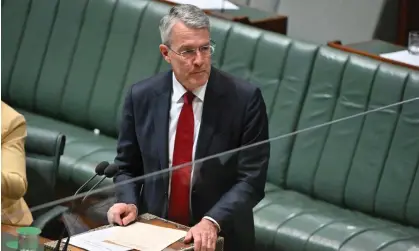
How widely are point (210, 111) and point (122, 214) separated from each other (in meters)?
0.42

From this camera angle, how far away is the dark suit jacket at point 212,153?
216 centimetres

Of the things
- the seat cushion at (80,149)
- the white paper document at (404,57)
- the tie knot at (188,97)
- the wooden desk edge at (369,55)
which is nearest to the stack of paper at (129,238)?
the tie knot at (188,97)

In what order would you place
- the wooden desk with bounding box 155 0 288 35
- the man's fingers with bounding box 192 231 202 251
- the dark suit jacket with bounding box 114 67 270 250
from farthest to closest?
the wooden desk with bounding box 155 0 288 35, the dark suit jacket with bounding box 114 67 270 250, the man's fingers with bounding box 192 231 202 251

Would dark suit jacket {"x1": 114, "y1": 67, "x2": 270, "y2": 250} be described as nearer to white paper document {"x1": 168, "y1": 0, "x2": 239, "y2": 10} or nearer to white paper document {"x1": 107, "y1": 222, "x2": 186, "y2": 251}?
white paper document {"x1": 107, "y1": 222, "x2": 186, "y2": 251}

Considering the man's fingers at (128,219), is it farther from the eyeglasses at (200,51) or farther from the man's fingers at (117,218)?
the eyeglasses at (200,51)

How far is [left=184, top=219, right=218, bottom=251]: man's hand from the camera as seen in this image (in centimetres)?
204

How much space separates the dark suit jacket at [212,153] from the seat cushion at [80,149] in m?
A: 1.35

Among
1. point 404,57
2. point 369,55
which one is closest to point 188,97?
point 369,55

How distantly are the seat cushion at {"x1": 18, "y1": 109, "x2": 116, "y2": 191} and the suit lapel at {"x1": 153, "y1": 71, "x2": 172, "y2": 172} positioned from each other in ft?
4.52

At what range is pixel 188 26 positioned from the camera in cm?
236

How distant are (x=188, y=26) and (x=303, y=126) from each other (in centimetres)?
168

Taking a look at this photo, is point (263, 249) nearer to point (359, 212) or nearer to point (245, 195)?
point (245, 195)

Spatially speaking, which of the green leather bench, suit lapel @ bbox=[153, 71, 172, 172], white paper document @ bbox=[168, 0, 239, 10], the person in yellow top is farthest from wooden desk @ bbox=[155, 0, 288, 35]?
suit lapel @ bbox=[153, 71, 172, 172]

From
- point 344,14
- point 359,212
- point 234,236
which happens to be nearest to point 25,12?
point 344,14
